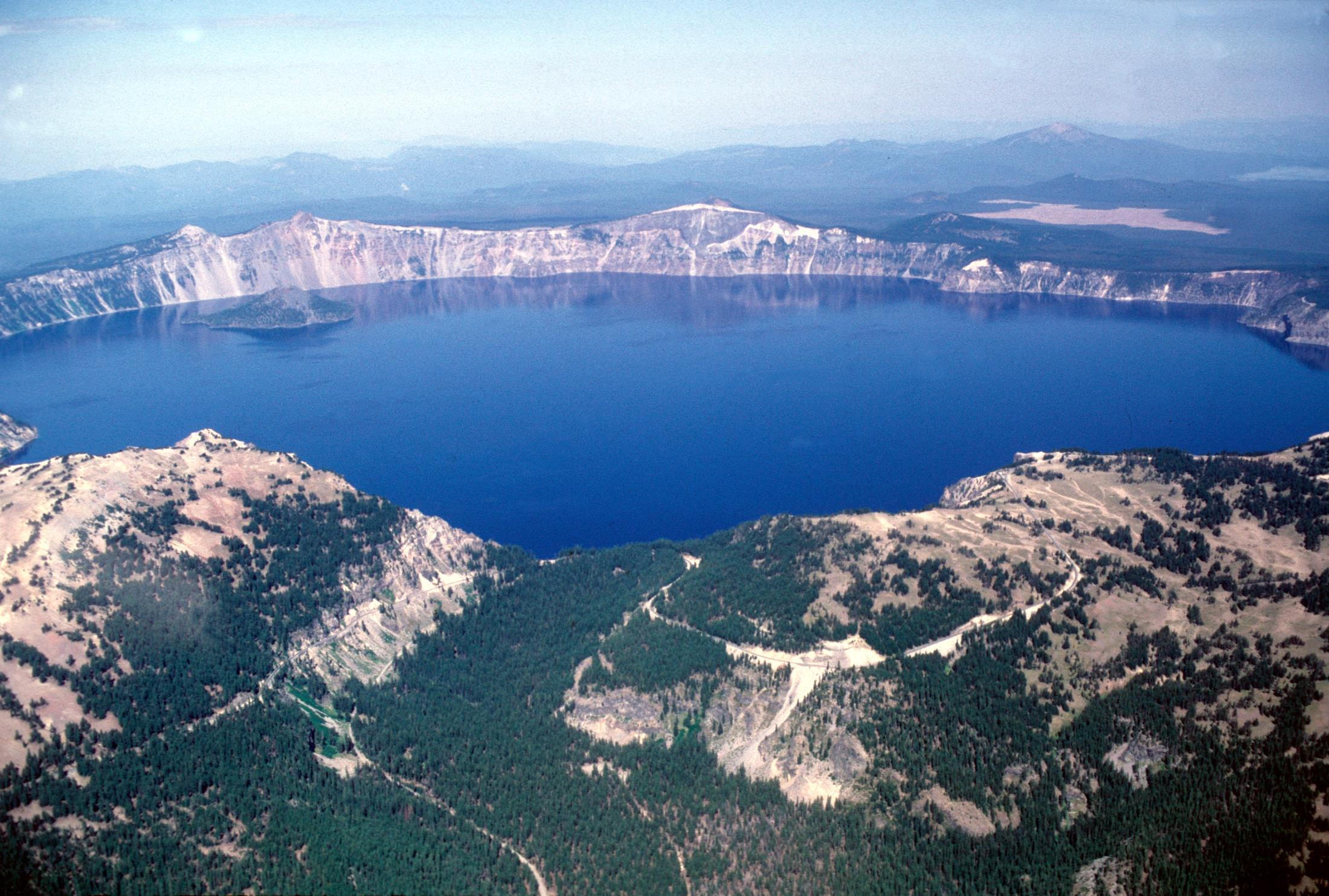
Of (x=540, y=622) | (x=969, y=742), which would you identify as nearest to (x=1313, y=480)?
(x=969, y=742)

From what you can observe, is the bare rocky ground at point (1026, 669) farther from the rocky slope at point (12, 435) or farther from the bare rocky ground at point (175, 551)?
the rocky slope at point (12, 435)

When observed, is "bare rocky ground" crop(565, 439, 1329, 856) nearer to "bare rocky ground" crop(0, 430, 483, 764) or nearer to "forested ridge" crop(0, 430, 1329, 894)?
"forested ridge" crop(0, 430, 1329, 894)

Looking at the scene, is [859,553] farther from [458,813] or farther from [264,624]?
[264,624]

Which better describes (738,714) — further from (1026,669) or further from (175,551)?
(175,551)

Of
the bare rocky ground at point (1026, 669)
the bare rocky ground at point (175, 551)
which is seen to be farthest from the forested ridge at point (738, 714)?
the bare rocky ground at point (175, 551)

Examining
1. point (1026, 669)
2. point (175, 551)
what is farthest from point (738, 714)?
point (175, 551)

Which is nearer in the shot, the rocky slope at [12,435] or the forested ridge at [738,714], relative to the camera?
the forested ridge at [738,714]

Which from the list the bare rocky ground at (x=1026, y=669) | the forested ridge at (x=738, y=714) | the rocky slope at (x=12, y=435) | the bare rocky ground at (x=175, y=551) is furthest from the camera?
the rocky slope at (x=12, y=435)

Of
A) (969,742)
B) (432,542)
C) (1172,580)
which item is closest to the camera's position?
(969,742)
